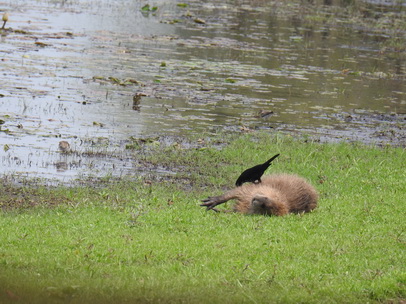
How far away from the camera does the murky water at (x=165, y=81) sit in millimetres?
14227

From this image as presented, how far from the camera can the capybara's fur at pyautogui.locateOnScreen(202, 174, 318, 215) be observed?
9.38m

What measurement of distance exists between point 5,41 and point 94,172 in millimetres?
11936

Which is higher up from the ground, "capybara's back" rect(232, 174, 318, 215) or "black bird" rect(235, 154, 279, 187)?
"black bird" rect(235, 154, 279, 187)

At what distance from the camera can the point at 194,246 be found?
757 centimetres

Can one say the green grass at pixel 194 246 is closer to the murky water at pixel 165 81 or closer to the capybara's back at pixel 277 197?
the capybara's back at pixel 277 197

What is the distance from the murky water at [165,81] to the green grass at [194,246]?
1813 millimetres

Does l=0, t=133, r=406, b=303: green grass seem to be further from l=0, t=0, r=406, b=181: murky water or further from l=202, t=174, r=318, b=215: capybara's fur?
l=0, t=0, r=406, b=181: murky water

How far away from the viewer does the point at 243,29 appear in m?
30.5

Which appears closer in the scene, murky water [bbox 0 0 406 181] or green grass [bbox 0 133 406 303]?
green grass [bbox 0 133 406 303]

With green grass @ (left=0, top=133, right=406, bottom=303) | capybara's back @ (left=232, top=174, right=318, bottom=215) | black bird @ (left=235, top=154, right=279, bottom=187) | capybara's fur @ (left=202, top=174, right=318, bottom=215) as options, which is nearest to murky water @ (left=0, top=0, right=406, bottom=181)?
green grass @ (left=0, top=133, right=406, bottom=303)

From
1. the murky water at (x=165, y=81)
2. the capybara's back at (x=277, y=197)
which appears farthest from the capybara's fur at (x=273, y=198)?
the murky water at (x=165, y=81)

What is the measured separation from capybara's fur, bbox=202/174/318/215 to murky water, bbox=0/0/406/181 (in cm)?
300

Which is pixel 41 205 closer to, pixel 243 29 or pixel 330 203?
pixel 330 203

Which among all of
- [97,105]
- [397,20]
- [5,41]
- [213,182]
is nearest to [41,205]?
[213,182]
